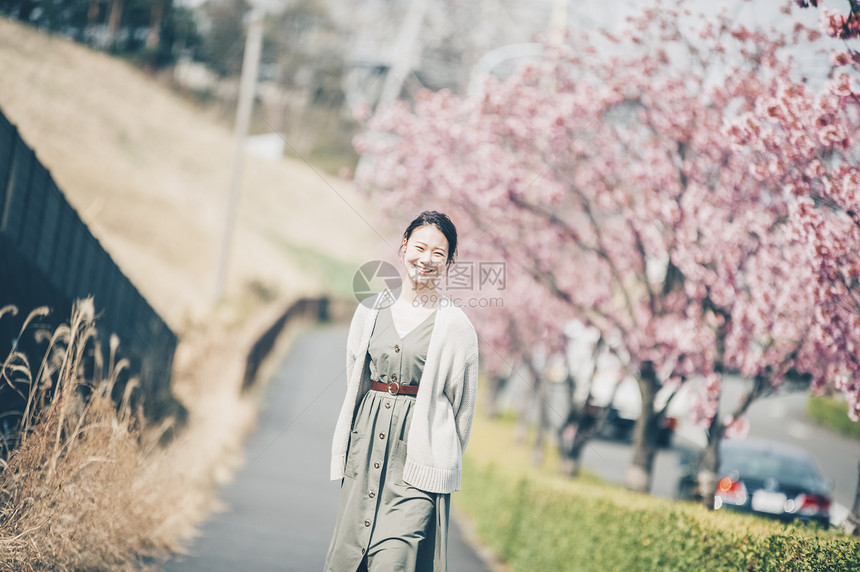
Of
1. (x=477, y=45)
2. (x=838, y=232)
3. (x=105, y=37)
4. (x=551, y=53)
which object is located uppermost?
(x=105, y=37)

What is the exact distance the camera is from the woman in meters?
3.56

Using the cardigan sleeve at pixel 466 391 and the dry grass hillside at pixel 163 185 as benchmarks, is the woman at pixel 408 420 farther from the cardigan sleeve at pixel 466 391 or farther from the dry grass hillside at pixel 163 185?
the dry grass hillside at pixel 163 185

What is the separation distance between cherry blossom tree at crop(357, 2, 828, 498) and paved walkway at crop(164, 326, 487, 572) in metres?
2.77

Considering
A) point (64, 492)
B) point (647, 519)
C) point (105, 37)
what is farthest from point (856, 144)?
point (105, 37)

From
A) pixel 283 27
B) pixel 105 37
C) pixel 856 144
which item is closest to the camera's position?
pixel 856 144

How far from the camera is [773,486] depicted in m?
11.6

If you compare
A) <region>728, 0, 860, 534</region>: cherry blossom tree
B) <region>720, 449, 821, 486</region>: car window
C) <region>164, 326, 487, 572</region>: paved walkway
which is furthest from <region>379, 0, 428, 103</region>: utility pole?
<region>728, 0, 860, 534</region>: cherry blossom tree

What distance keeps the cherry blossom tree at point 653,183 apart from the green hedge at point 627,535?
1269 mm

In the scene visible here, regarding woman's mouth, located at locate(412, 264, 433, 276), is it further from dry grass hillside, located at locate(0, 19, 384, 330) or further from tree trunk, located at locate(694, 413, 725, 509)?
dry grass hillside, located at locate(0, 19, 384, 330)

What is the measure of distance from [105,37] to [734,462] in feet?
116

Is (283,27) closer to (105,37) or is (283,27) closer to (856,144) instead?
(105,37)

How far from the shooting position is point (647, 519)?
215 inches

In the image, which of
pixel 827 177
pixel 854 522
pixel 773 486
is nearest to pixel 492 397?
pixel 773 486

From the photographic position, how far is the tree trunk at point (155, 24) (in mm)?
39875
